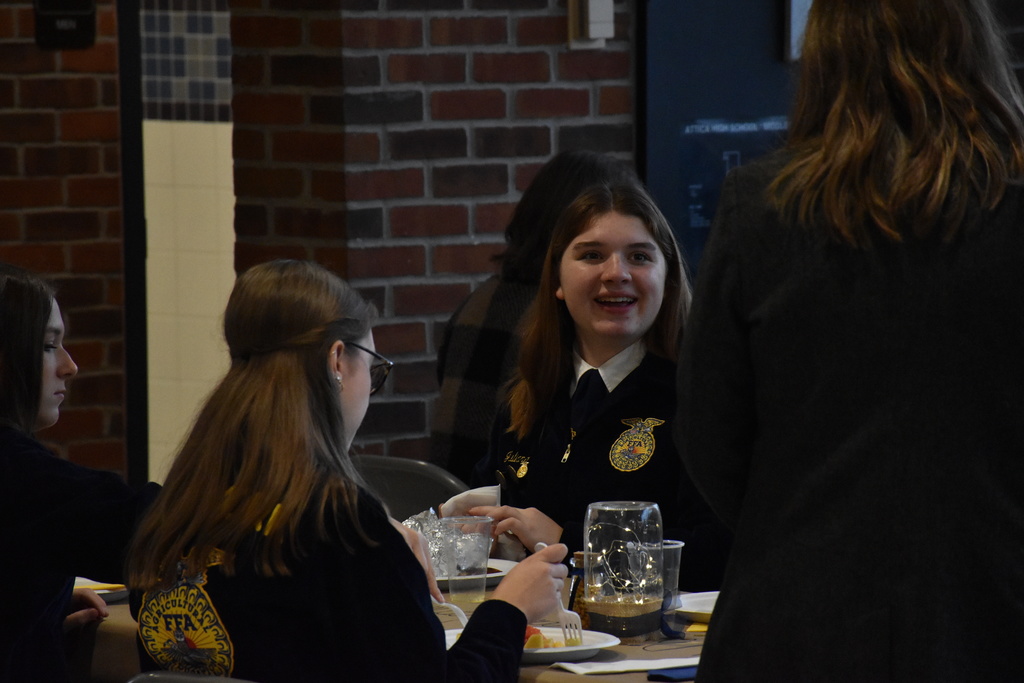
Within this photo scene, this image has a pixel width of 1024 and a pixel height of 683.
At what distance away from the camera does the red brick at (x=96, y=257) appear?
15.9 feet

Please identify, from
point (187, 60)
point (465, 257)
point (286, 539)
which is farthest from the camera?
point (187, 60)

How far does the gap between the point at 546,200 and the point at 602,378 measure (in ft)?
2.36

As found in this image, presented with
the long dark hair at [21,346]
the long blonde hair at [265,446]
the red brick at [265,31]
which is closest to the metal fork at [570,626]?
the long blonde hair at [265,446]

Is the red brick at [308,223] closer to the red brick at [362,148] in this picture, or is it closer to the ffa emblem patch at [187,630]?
the red brick at [362,148]

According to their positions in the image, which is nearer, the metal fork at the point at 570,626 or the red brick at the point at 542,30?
the metal fork at the point at 570,626

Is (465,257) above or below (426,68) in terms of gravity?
below

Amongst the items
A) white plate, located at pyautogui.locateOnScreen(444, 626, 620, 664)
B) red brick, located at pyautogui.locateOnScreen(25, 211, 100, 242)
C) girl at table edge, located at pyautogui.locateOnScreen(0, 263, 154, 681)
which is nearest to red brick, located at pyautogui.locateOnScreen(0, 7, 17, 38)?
red brick, located at pyautogui.locateOnScreen(25, 211, 100, 242)

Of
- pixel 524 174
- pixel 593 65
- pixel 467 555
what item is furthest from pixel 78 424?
pixel 467 555

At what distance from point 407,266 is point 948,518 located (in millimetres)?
2171

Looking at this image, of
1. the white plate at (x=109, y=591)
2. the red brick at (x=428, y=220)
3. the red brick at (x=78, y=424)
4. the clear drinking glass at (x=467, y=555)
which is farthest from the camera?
the red brick at (x=78, y=424)

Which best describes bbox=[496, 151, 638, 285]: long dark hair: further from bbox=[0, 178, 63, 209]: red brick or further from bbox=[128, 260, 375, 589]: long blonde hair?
bbox=[0, 178, 63, 209]: red brick

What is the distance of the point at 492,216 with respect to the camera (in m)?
3.61

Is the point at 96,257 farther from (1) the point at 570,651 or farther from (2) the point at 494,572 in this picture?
(1) the point at 570,651

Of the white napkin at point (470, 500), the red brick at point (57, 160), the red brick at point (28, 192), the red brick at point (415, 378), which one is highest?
the red brick at point (57, 160)
